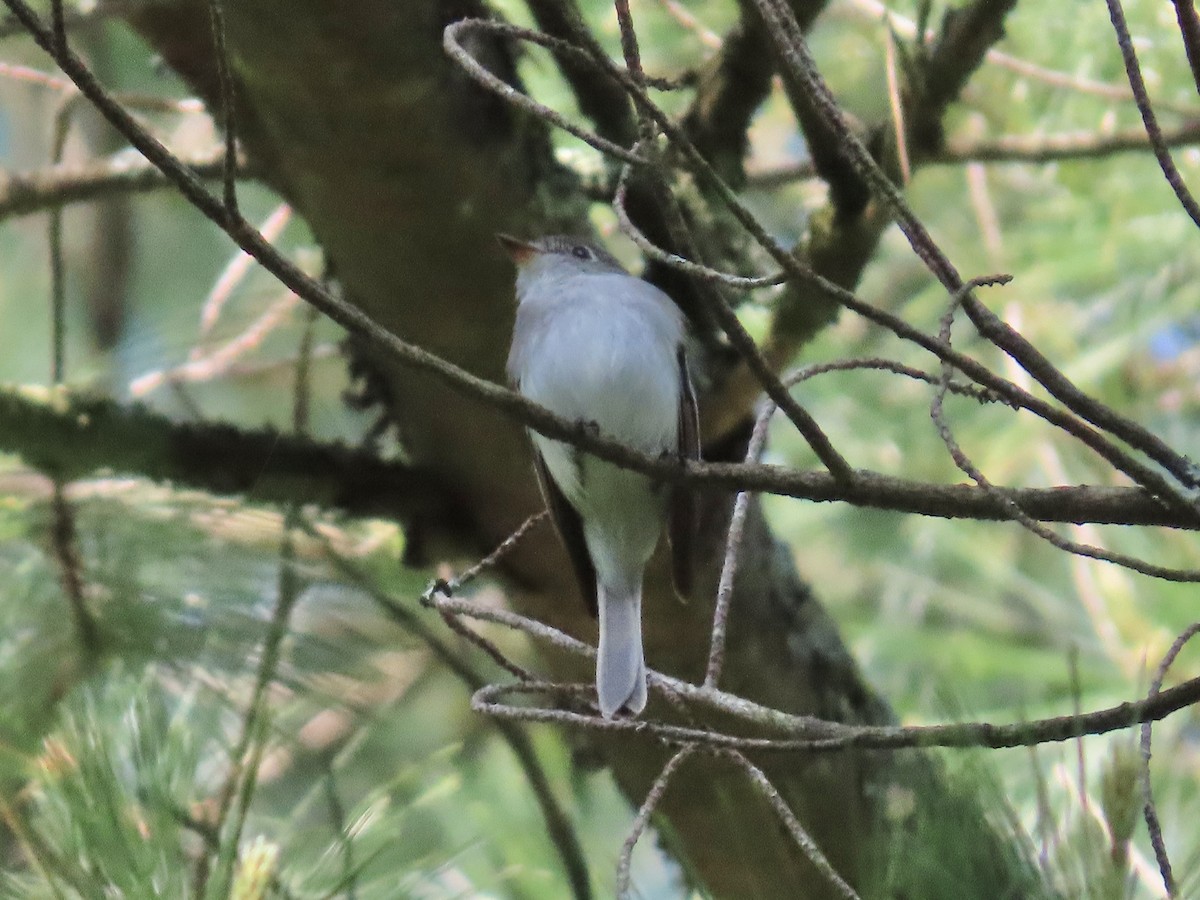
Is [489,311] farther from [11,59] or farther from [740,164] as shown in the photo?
[11,59]

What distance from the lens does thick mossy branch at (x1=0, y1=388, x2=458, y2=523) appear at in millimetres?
2088

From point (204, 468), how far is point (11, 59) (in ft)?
8.15

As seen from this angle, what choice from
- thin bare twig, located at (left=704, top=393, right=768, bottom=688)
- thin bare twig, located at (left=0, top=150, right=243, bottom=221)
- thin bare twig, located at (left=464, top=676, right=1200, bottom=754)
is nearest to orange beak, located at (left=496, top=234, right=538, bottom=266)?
thin bare twig, located at (left=0, top=150, right=243, bottom=221)

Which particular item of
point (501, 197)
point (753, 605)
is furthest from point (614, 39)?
point (753, 605)

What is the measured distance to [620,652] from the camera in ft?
6.96

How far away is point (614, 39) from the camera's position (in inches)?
127

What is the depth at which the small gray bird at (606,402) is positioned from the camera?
2371mm

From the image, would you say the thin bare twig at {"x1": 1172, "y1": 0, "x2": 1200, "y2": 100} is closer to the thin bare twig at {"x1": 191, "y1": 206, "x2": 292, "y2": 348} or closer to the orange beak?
the orange beak

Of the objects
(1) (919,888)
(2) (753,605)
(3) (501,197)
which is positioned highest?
(3) (501,197)

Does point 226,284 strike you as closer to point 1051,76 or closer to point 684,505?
point 684,505

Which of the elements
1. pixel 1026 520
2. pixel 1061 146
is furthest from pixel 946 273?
pixel 1061 146

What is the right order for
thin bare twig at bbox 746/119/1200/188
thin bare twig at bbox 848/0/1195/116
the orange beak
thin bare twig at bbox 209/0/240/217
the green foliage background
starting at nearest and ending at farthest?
thin bare twig at bbox 209/0/240/217
the green foliage background
the orange beak
thin bare twig at bbox 746/119/1200/188
thin bare twig at bbox 848/0/1195/116

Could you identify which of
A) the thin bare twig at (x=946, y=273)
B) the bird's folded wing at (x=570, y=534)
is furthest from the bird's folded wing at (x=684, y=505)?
the thin bare twig at (x=946, y=273)

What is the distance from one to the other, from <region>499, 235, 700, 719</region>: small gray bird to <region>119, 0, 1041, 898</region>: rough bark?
59 millimetres
